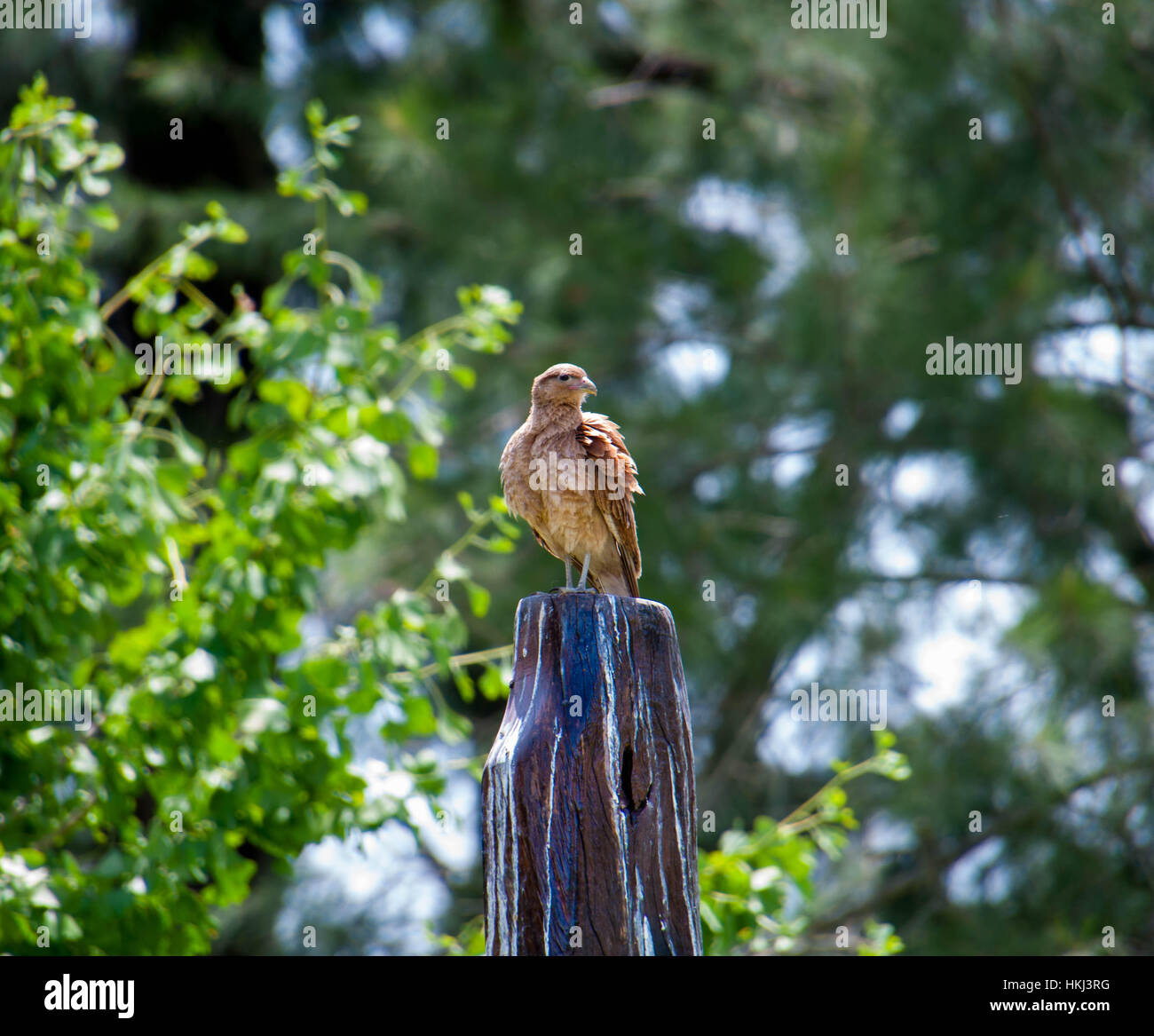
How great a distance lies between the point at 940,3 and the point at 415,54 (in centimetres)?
369

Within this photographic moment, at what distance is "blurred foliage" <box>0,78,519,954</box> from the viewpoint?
310 cm

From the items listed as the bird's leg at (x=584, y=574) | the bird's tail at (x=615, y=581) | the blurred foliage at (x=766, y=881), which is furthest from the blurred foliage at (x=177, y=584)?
the blurred foliage at (x=766, y=881)

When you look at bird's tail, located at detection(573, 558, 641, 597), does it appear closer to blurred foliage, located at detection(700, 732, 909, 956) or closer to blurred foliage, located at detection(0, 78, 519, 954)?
blurred foliage, located at detection(0, 78, 519, 954)

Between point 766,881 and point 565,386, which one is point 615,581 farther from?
point 766,881

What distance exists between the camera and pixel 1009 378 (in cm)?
694

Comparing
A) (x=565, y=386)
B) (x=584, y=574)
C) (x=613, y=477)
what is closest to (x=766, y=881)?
(x=584, y=574)

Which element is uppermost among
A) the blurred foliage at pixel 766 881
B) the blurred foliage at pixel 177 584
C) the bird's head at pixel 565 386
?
the bird's head at pixel 565 386

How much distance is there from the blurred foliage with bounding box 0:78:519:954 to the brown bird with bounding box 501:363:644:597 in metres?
0.17

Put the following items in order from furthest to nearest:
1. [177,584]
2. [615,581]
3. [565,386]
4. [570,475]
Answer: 1. [615,581]
2. [565,386]
3. [570,475]
4. [177,584]

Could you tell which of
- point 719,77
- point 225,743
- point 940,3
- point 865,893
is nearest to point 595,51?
point 719,77

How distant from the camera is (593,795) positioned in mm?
2219

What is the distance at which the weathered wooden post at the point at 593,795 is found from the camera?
7.10 ft

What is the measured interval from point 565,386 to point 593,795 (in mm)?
1729

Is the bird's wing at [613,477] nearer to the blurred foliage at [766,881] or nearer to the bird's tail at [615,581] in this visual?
the bird's tail at [615,581]
